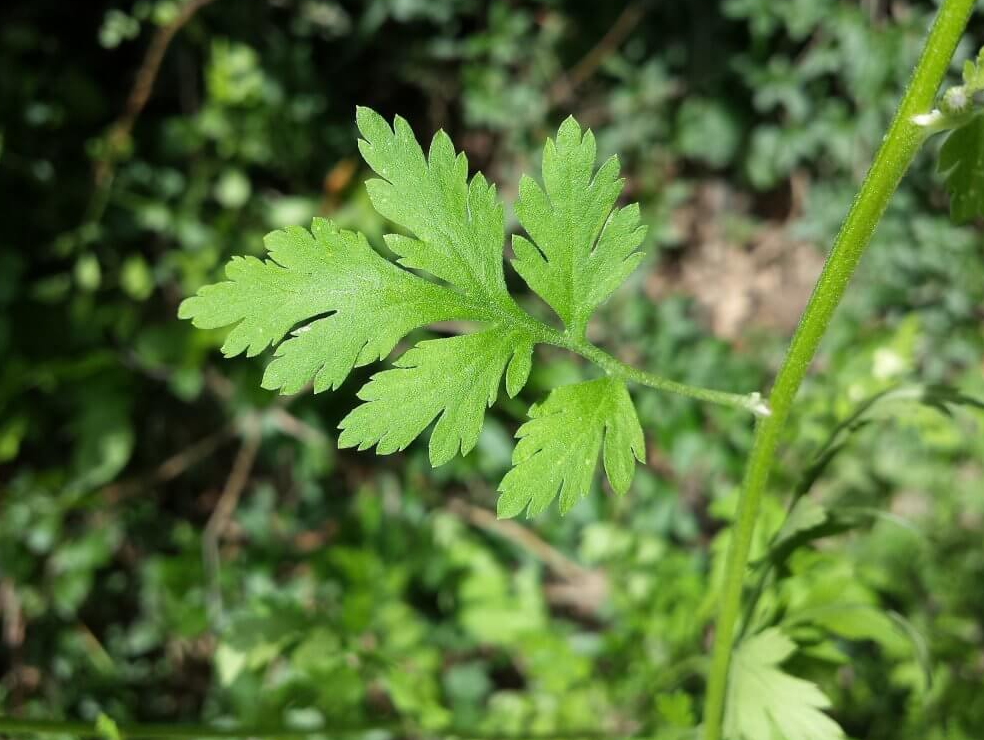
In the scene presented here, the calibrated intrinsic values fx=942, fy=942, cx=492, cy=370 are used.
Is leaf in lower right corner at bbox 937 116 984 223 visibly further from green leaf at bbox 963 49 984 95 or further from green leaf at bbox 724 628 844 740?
green leaf at bbox 724 628 844 740

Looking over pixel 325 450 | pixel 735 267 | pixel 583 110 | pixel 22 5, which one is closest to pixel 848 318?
pixel 735 267

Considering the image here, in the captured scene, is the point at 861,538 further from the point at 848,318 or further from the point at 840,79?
Result: the point at 840,79

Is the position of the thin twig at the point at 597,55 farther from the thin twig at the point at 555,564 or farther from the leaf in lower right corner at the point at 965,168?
the leaf in lower right corner at the point at 965,168

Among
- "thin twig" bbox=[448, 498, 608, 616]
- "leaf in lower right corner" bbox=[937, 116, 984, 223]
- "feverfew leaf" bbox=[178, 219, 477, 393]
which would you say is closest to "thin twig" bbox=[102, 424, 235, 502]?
"thin twig" bbox=[448, 498, 608, 616]

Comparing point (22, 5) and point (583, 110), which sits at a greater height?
point (583, 110)

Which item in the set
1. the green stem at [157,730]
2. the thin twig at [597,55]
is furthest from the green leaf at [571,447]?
the thin twig at [597,55]

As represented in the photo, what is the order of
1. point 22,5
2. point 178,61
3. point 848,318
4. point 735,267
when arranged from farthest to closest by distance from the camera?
1. point 735,267
2. point 848,318
3. point 178,61
4. point 22,5
